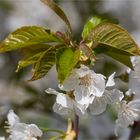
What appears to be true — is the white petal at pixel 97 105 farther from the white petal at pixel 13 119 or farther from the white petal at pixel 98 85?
the white petal at pixel 13 119

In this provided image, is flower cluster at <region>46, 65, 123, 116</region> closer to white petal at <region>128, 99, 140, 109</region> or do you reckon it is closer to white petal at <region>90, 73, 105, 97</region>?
white petal at <region>90, 73, 105, 97</region>

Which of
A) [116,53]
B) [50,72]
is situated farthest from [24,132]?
[50,72]

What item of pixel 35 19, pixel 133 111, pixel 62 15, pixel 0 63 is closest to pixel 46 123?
pixel 0 63

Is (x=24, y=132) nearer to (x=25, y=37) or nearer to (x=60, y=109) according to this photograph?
(x=60, y=109)

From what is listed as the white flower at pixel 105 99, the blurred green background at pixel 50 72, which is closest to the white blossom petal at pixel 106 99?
the white flower at pixel 105 99

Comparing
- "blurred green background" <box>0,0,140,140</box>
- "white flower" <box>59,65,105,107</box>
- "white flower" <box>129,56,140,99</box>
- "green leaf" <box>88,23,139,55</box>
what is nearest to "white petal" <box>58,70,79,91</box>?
"white flower" <box>59,65,105,107</box>
